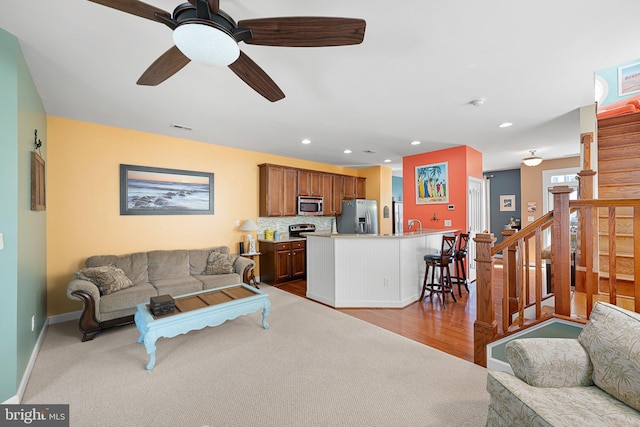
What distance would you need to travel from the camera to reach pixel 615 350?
1354 mm

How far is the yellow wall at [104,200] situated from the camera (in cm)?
343

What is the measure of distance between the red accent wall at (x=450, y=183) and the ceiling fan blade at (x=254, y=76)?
4.09m

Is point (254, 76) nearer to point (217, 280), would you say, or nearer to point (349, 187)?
point (217, 280)

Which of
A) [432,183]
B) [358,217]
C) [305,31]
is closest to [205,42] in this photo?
[305,31]

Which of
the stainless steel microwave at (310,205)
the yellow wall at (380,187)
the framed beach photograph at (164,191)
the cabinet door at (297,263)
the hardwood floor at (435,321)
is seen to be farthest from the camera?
the yellow wall at (380,187)

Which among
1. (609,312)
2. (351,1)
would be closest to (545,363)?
(609,312)

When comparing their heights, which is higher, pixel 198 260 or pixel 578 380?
pixel 198 260

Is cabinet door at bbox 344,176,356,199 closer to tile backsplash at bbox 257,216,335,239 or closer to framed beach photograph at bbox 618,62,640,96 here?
tile backsplash at bbox 257,216,335,239

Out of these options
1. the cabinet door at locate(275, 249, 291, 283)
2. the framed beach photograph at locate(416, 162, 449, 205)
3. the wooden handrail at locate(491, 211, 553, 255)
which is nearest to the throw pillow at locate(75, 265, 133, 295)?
the cabinet door at locate(275, 249, 291, 283)

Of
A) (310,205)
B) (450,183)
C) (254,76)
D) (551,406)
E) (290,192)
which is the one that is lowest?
(551,406)

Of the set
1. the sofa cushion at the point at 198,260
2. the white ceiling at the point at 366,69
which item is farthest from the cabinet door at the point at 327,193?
the sofa cushion at the point at 198,260

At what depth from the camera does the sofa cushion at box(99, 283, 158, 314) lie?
3.00 metres

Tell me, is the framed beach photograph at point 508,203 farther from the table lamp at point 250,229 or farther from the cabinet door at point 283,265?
the table lamp at point 250,229
